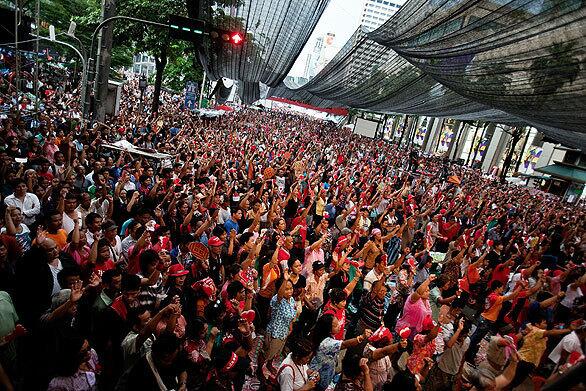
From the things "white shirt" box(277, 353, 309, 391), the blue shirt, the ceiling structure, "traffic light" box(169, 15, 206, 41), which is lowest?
the blue shirt

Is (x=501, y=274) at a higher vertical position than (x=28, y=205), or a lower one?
lower

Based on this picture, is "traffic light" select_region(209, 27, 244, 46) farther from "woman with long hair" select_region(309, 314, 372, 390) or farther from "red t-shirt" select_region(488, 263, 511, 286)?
"red t-shirt" select_region(488, 263, 511, 286)

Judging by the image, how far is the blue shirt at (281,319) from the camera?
151 inches

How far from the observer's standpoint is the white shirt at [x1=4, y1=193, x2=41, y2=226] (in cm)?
457

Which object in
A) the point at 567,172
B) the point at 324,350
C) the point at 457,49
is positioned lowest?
the point at 324,350

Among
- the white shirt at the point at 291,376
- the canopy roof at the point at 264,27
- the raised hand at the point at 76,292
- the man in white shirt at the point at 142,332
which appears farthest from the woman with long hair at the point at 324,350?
the canopy roof at the point at 264,27

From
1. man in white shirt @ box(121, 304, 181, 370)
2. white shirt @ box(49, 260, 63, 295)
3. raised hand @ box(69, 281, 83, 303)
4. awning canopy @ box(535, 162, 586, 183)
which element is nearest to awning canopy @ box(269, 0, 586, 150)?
man in white shirt @ box(121, 304, 181, 370)

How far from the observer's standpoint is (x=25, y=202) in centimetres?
469

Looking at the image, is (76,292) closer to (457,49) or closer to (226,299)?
(226,299)

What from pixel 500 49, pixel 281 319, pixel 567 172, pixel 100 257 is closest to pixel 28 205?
pixel 100 257

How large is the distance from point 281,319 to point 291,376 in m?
1.05

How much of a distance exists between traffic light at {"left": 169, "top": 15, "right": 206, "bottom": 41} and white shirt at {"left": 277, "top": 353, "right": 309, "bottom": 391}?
24.1ft

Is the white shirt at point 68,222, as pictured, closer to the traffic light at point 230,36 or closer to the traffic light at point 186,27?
the traffic light at point 186,27

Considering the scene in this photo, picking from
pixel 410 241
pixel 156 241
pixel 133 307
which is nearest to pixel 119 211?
pixel 156 241
